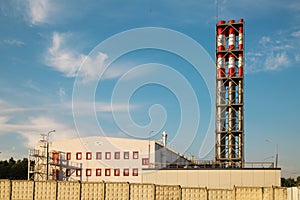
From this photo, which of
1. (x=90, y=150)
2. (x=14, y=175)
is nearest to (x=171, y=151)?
(x=90, y=150)

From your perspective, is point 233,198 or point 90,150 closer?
point 233,198

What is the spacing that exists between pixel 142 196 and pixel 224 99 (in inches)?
1083

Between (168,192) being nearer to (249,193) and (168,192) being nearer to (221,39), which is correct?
(249,193)

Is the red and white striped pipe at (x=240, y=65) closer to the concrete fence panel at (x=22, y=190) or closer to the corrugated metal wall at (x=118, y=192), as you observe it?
the corrugated metal wall at (x=118, y=192)

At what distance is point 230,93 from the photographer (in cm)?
5684

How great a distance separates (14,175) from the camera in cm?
10094

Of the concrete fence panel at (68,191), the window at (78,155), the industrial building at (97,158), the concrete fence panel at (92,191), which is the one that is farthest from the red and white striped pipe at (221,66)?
the concrete fence panel at (68,191)

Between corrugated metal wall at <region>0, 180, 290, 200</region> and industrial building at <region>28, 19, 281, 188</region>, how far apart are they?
270 inches

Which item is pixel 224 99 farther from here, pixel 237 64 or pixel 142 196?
pixel 142 196

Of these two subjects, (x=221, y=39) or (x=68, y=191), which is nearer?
(x=68, y=191)

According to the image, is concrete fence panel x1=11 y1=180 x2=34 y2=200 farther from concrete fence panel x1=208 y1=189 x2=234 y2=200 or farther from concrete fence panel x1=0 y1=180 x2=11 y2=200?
concrete fence panel x1=208 y1=189 x2=234 y2=200

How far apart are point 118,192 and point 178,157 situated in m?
44.7

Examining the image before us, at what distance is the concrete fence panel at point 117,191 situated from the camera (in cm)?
3481

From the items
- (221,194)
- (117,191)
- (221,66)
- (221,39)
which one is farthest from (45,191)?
(221,39)
